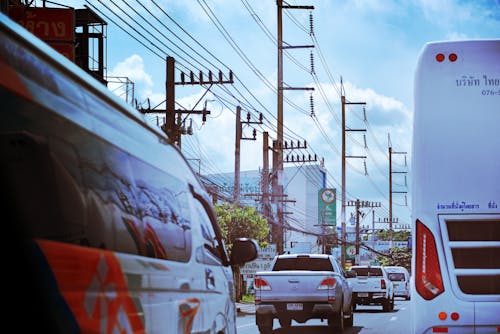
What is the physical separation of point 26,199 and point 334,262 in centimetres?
1815

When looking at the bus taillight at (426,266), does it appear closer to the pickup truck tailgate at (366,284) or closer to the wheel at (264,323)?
the wheel at (264,323)

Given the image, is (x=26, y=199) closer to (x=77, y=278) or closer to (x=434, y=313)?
(x=77, y=278)

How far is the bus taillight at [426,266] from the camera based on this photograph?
29.3ft

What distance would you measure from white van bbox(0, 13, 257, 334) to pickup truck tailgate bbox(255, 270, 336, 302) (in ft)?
45.3

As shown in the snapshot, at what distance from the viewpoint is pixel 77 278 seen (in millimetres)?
3664

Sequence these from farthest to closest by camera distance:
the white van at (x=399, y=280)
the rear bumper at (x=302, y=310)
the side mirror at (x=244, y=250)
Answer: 1. the white van at (x=399, y=280)
2. the rear bumper at (x=302, y=310)
3. the side mirror at (x=244, y=250)

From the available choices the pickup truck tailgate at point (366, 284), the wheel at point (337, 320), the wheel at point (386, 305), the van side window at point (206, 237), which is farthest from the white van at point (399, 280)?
the van side window at point (206, 237)

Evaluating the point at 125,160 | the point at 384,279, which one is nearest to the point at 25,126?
the point at 125,160

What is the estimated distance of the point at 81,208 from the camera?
3.82 meters

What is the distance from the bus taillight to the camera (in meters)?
8.94

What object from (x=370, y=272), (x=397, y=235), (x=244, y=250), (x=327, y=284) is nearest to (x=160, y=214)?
(x=244, y=250)

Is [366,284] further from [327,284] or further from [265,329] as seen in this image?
[327,284]

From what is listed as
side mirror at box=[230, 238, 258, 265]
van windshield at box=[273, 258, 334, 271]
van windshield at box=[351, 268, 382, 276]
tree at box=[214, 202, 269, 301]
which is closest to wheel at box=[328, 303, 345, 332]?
van windshield at box=[273, 258, 334, 271]

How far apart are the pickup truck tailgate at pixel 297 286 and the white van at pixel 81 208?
45.3ft
